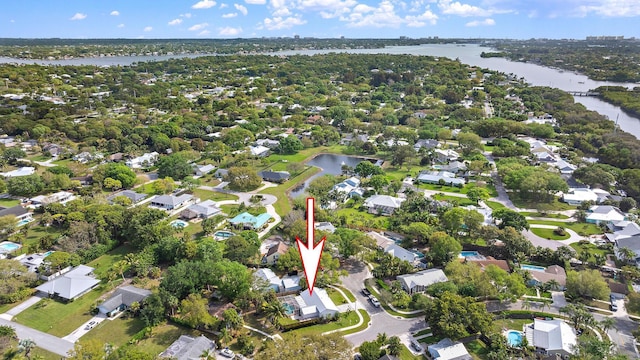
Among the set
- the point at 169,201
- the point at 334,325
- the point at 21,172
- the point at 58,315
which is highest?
the point at 21,172

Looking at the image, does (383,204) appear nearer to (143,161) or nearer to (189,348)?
(189,348)

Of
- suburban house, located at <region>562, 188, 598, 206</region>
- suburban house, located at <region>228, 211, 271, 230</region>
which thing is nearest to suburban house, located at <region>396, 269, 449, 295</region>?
suburban house, located at <region>228, 211, 271, 230</region>

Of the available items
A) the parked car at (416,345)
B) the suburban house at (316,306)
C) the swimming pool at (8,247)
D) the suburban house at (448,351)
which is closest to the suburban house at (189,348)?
the suburban house at (316,306)

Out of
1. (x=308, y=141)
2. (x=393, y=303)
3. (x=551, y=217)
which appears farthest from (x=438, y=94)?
(x=393, y=303)

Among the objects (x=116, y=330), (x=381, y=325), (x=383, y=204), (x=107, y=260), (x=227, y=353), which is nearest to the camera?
(x=227, y=353)

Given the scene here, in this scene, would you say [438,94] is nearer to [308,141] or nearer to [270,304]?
[308,141]

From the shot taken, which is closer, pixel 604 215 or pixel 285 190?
pixel 604 215

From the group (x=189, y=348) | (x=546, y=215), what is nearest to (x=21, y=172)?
(x=189, y=348)
